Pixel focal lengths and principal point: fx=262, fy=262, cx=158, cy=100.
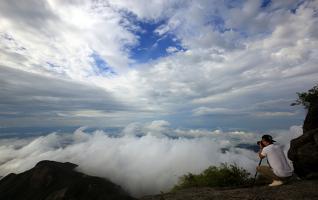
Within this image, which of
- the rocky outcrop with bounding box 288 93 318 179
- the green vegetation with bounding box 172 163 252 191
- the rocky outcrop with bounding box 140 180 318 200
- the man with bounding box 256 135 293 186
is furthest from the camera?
the green vegetation with bounding box 172 163 252 191

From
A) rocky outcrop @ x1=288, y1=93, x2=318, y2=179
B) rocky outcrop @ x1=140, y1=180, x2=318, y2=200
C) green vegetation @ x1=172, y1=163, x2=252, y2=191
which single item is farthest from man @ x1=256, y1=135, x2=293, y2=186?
green vegetation @ x1=172, y1=163, x2=252, y2=191

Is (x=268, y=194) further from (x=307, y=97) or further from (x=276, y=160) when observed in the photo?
(x=307, y=97)

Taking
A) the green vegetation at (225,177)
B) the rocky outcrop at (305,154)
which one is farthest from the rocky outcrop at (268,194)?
the green vegetation at (225,177)

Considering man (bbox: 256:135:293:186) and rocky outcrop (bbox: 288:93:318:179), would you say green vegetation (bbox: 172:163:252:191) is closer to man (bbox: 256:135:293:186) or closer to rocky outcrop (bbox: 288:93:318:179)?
rocky outcrop (bbox: 288:93:318:179)

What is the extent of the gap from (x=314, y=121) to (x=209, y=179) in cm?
3088

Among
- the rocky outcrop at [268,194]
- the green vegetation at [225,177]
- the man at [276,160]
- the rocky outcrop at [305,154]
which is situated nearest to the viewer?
the rocky outcrop at [268,194]

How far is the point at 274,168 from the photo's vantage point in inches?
725

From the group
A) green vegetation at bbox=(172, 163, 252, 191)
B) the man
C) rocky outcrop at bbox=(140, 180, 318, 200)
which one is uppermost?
the man

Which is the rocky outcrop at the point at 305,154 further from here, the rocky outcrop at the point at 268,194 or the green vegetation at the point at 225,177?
the green vegetation at the point at 225,177

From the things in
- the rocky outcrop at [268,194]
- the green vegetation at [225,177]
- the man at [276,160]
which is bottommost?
the green vegetation at [225,177]

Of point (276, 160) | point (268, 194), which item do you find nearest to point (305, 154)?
point (276, 160)

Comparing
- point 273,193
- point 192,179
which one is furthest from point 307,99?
point 192,179

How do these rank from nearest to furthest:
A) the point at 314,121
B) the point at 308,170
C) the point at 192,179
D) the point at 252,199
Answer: the point at 252,199, the point at 308,170, the point at 314,121, the point at 192,179

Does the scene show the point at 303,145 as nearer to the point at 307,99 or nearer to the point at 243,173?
the point at 307,99
